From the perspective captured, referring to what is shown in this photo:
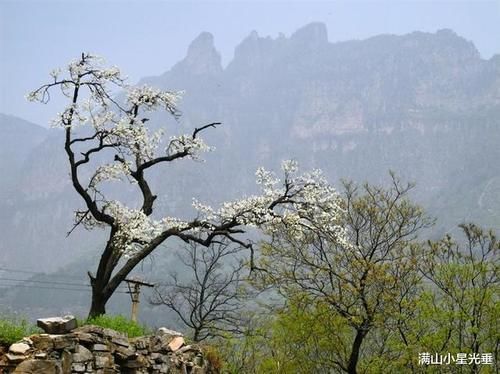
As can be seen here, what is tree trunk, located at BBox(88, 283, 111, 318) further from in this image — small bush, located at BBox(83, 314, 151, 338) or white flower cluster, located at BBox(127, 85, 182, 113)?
white flower cluster, located at BBox(127, 85, 182, 113)

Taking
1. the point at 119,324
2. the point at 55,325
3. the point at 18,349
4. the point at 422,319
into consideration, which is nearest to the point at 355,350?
the point at 422,319

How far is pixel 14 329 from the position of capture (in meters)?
10.4

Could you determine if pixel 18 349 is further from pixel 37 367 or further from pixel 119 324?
pixel 119 324

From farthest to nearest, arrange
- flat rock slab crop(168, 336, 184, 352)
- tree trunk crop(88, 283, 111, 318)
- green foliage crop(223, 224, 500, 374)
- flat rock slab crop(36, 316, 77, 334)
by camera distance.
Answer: green foliage crop(223, 224, 500, 374)
tree trunk crop(88, 283, 111, 318)
flat rock slab crop(168, 336, 184, 352)
flat rock slab crop(36, 316, 77, 334)

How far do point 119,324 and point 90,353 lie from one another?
1.99 m

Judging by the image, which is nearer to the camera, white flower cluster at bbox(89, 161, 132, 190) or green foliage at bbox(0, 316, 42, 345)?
green foliage at bbox(0, 316, 42, 345)

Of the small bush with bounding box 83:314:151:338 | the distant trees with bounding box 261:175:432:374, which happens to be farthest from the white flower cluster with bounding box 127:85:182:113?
the small bush with bounding box 83:314:151:338

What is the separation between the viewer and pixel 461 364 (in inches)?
716

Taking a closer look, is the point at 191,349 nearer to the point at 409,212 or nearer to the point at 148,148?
the point at 148,148

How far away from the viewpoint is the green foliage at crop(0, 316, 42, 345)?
33.4ft

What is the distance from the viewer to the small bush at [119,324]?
11945mm

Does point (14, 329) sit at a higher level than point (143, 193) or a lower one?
lower

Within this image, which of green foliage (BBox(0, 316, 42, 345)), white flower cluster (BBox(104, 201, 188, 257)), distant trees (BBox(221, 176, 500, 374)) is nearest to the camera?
green foliage (BBox(0, 316, 42, 345))

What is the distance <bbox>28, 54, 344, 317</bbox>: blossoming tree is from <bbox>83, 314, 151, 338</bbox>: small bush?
48.7 inches
